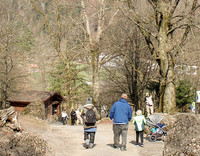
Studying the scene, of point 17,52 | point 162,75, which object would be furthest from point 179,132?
point 17,52

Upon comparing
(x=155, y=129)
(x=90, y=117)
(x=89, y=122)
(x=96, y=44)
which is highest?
(x=96, y=44)

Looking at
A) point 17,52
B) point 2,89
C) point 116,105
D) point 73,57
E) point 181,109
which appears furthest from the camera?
point 17,52

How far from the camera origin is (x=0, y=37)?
1115 inches

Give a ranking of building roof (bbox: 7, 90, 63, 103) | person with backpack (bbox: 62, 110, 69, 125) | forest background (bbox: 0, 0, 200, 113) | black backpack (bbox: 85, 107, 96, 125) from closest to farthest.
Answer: black backpack (bbox: 85, 107, 96, 125)
forest background (bbox: 0, 0, 200, 113)
person with backpack (bbox: 62, 110, 69, 125)
building roof (bbox: 7, 90, 63, 103)

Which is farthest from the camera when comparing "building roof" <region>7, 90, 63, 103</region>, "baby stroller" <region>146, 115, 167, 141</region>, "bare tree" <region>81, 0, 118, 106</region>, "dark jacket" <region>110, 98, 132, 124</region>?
"building roof" <region>7, 90, 63, 103</region>

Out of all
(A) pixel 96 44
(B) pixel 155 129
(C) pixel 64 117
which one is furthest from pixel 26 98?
(B) pixel 155 129

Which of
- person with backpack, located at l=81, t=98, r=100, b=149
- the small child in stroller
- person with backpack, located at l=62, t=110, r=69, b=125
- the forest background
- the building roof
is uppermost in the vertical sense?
the forest background

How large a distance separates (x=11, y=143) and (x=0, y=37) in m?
23.5

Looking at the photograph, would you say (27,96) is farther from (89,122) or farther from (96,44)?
(89,122)

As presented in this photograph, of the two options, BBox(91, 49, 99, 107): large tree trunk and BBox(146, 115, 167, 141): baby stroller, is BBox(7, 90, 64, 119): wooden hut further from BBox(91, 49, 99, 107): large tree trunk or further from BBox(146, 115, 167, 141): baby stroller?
BBox(146, 115, 167, 141): baby stroller

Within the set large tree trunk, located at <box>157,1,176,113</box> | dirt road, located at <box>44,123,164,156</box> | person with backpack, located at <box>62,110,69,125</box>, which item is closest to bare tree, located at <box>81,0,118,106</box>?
person with backpack, located at <box>62,110,69,125</box>

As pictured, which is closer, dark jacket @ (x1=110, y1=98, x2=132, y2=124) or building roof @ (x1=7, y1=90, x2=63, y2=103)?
dark jacket @ (x1=110, y1=98, x2=132, y2=124)

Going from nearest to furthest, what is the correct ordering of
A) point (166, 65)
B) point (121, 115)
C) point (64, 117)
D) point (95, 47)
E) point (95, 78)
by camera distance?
point (121, 115), point (166, 65), point (64, 117), point (95, 47), point (95, 78)

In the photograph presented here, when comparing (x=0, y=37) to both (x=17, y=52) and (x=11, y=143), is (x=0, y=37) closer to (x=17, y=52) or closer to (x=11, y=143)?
(x=17, y=52)
